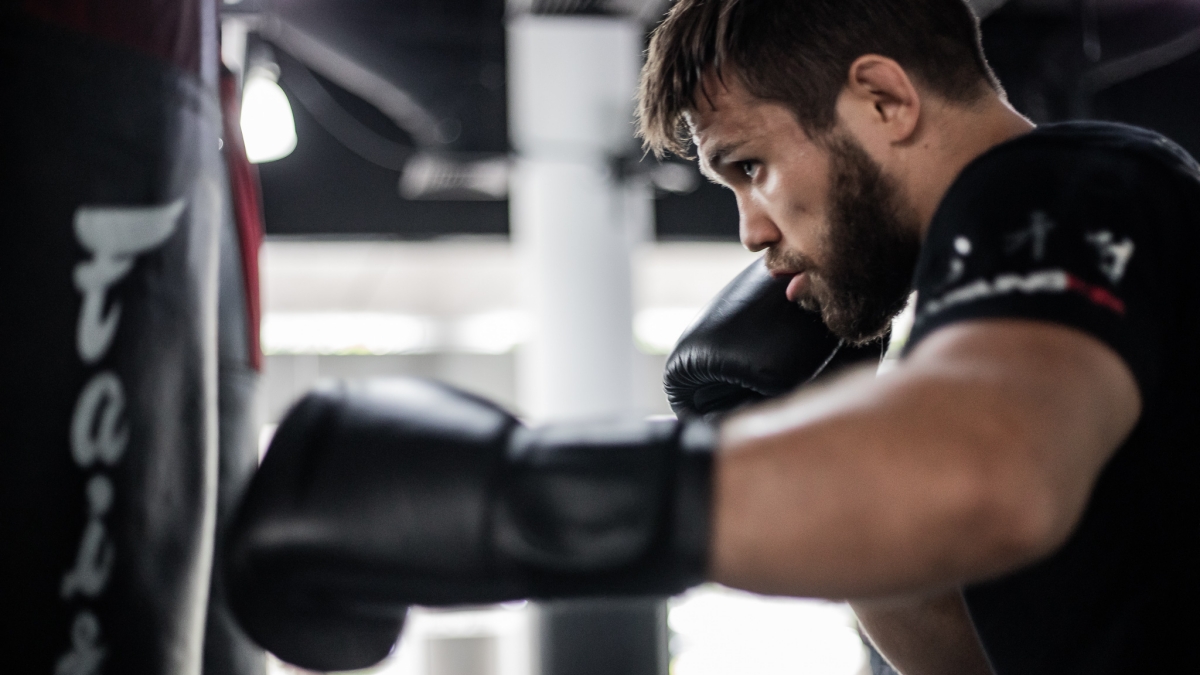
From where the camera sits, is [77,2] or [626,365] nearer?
[77,2]

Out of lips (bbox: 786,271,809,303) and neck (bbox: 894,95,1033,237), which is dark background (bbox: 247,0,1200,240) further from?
neck (bbox: 894,95,1033,237)

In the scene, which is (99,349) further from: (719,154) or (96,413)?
(719,154)

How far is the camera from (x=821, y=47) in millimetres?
939

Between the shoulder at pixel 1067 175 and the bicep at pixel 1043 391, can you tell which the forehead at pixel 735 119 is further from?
the bicep at pixel 1043 391

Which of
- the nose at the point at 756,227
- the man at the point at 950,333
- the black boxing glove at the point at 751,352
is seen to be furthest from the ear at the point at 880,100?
the black boxing glove at the point at 751,352

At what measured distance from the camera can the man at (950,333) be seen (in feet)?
1.77

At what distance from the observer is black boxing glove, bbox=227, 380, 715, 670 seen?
56 centimetres

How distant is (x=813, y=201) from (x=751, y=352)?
272mm

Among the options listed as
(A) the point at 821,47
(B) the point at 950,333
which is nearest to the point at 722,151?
(A) the point at 821,47

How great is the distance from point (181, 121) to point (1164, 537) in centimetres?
79

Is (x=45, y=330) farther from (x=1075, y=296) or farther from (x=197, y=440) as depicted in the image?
(x=1075, y=296)

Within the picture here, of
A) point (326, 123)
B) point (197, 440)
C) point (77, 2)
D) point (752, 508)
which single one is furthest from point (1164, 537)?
point (326, 123)

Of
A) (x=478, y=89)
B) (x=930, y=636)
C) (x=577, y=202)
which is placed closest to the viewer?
(x=930, y=636)

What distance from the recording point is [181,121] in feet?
2.68
